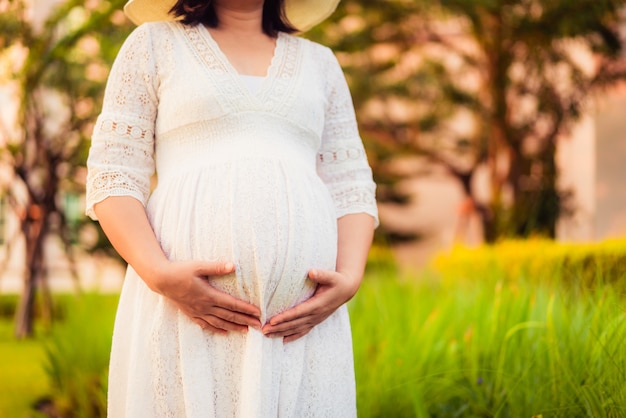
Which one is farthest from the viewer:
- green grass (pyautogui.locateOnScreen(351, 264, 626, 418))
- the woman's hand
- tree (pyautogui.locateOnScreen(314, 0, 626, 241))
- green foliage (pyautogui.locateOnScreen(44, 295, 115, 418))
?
tree (pyautogui.locateOnScreen(314, 0, 626, 241))

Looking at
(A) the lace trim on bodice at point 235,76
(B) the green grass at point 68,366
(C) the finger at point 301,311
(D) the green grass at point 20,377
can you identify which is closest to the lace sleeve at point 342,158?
(A) the lace trim on bodice at point 235,76

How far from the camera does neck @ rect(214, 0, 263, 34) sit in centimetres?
191

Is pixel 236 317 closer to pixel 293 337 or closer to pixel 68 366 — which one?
pixel 293 337

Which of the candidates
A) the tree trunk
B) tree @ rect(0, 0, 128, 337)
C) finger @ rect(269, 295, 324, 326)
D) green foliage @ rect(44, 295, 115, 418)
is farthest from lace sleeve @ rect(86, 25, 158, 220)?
the tree trunk

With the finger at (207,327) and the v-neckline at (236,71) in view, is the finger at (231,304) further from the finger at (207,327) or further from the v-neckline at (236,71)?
the v-neckline at (236,71)

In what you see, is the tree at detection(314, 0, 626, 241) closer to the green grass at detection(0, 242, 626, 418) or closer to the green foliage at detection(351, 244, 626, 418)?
the green grass at detection(0, 242, 626, 418)

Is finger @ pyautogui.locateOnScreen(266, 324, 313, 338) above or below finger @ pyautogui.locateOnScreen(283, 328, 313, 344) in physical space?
above

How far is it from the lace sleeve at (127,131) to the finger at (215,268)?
26 centimetres

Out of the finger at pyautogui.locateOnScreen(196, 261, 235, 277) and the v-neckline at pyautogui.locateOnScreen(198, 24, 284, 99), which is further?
the v-neckline at pyautogui.locateOnScreen(198, 24, 284, 99)

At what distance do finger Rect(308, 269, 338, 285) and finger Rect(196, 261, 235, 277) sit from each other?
0.18 meters

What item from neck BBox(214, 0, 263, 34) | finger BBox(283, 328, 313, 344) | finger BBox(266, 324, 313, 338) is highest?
neck BBox(214, 0, 263, 34)

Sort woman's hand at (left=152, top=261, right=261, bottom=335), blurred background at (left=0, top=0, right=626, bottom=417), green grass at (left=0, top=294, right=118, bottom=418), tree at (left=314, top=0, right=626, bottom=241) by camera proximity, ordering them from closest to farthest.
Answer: woman's hand at (left=152, top=261, right=261, bottom=335) → blurred background at (left=0, top=0, right=626, bottom=417) → green grass at (left=0, top=294, right=118, bottom=418) → tree at (left=314, top=0, right=626, bottom=241)

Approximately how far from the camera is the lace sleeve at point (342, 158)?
6.31ft

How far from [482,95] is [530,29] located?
7.46 feet
